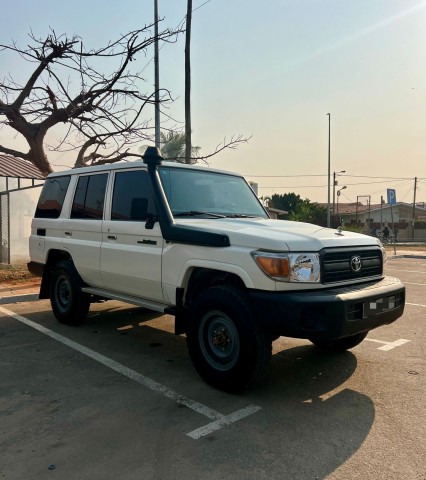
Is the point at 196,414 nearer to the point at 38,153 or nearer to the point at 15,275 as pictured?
the point at 15,275

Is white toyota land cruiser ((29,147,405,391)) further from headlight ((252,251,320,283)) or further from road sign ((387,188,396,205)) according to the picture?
road sign ((387,188,396,205))

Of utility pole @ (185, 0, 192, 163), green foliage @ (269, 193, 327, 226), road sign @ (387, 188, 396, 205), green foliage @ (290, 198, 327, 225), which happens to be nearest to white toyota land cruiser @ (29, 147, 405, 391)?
utility pole @ (185, 0, 192, 163)

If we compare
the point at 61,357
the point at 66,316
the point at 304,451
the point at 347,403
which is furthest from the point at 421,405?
the point at 66,316

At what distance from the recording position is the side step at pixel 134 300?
14.4 ft

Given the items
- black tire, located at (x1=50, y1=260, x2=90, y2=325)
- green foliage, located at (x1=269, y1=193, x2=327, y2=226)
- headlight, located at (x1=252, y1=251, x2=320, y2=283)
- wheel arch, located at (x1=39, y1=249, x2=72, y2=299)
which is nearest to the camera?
headlight, located at (x1=252, y1=251, x2=320, y2=283)

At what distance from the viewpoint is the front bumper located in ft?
10.9

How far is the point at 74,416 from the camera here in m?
3.38

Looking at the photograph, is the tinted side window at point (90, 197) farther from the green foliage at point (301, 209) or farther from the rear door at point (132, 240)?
the green foliage at point (301, 209)

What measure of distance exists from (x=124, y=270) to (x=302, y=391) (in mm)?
2297

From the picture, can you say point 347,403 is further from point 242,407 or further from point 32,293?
point 32,293

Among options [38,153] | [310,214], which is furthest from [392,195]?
[310,214]

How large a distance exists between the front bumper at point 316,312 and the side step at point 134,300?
118cm

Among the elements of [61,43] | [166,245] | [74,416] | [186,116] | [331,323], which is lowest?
[74,416]

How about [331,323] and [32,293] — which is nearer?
[331,323]
